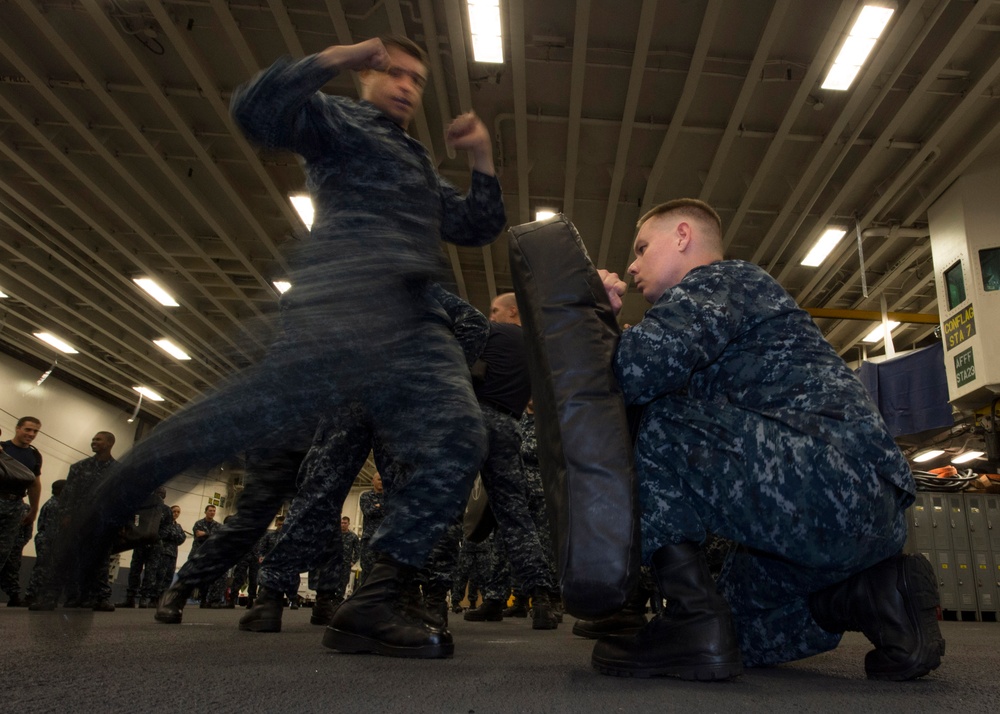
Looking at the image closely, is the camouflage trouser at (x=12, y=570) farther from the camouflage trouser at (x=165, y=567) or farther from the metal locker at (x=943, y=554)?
the metal locker at (x=943, y=554)

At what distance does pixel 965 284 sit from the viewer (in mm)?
6934

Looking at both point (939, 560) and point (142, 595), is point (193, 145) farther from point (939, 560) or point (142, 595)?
point (939, 560)

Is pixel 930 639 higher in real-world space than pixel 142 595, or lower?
higher

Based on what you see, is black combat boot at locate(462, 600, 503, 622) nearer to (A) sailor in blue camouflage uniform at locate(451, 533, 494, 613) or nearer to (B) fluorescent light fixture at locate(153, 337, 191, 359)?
(A) sailor in blue camouflage uniform at locate(451, 533, 494, 613)

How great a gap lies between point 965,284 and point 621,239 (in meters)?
3.77

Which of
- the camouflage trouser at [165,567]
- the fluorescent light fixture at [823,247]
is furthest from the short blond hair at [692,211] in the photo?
the camouflage trouser at [165,567]

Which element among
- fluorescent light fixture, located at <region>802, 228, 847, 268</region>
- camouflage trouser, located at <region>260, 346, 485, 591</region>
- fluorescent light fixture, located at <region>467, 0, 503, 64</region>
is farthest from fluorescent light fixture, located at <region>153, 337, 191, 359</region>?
camouflage trouser, located at <region>260, 346, 485, 591</region>

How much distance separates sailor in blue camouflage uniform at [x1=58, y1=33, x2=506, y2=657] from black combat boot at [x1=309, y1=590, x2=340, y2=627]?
5.33ft

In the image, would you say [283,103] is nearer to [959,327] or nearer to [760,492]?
[760,492]

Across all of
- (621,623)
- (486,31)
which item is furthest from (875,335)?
(621,623)

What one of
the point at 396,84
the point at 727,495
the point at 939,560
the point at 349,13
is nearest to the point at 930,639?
the point at 727,495

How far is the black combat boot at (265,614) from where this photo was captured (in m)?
2.08

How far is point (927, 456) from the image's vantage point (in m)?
12.5

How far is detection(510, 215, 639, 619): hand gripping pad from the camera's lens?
3.34 ft
